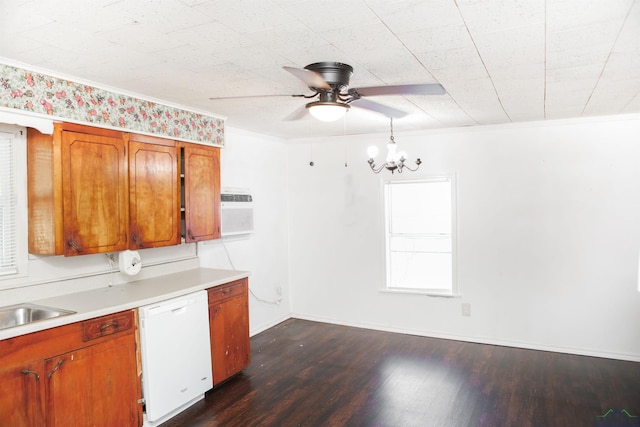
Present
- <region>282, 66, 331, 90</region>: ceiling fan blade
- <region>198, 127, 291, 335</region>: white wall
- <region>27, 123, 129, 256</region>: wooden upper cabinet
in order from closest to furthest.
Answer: <region>282, 66, 331, 90</region>: ceiling fan blade < <region>27, 123, 129, 256</region>: wooden upper cabinet < <region>198, 127, 291, 335</region>: white wall

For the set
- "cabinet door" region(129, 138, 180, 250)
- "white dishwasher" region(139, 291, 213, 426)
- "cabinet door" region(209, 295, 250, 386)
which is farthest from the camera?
"cabinet door" region(209, 295, 250, 386)

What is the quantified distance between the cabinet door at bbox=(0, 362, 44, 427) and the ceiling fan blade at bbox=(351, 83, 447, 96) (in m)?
2.29

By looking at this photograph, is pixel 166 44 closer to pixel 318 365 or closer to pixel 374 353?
pixel 318 365

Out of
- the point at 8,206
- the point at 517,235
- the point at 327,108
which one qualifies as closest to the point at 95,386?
the point at 8,206

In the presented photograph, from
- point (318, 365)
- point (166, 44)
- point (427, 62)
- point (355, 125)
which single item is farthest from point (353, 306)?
point (166, 44)

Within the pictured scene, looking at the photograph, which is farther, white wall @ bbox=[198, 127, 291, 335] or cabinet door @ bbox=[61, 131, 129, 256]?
white wall @ bbox=[198, 127, 291, 335]

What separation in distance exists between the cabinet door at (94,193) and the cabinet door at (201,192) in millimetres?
581

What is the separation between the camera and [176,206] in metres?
3.42

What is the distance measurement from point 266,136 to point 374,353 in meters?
2.70

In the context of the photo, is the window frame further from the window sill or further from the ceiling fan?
the ceiling fan

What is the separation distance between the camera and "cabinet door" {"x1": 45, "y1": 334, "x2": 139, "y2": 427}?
2.31 m

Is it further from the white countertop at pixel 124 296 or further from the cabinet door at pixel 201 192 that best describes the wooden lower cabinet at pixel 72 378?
the cabinet door at pixel 201 192

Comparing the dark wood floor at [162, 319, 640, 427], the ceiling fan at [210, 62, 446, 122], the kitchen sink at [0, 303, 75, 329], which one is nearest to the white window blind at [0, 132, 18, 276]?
the kitchen sink at [0, 303, 75, 329]

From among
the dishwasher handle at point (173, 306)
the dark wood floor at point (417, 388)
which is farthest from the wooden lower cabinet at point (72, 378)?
the dark wood floor at point (417, 388)
